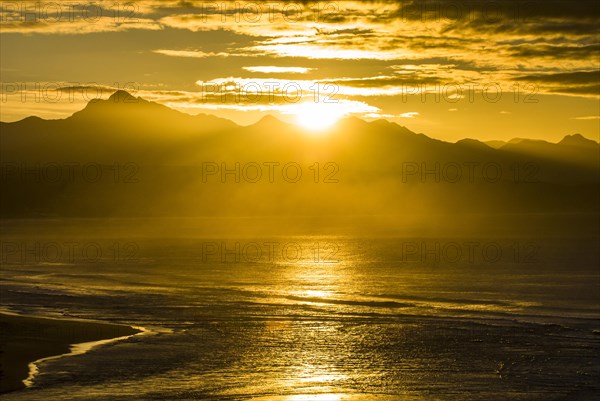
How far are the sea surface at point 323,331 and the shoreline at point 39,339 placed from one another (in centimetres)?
78

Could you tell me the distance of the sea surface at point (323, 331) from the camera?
29.5 meters

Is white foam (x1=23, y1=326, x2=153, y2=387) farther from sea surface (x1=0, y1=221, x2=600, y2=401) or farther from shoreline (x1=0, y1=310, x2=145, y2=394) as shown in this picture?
sea surface (x1=0, y1=221, x2=600, y2=401)

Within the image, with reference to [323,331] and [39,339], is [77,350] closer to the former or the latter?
[39,339]

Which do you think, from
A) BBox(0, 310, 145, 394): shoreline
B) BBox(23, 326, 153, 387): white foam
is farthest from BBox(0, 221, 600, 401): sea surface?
BBox(0, 310, 145, 394): shoreline

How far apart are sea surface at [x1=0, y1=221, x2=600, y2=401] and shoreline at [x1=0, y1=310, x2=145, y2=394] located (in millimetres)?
785

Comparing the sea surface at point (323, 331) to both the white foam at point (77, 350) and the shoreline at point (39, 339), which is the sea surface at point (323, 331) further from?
the shoreline at point (39, 339)

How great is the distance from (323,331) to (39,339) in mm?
13596

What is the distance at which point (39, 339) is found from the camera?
3791cm

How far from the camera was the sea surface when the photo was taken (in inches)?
1160

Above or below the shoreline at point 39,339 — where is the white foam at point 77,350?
below

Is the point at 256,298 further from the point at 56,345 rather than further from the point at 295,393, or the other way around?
the point at 295,393

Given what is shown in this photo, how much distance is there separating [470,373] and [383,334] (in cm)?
876

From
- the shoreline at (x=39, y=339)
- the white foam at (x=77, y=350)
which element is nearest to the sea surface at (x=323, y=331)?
the white foam at (x=77, y=350)

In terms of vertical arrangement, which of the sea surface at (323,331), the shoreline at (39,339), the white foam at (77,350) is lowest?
the sea surface at (323,331)
